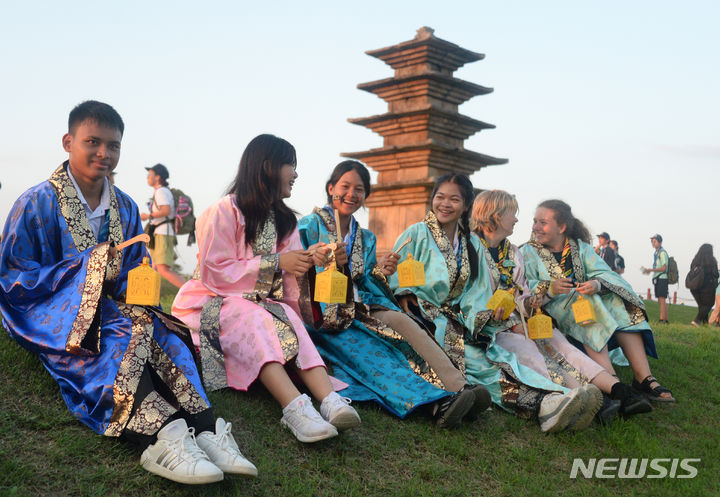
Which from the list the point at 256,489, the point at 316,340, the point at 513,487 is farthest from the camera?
the point at 316,340

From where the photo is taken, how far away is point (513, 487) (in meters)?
3.77

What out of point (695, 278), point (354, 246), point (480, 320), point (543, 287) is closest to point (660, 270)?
point (695, 278)

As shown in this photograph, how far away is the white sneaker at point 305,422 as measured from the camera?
3355mm

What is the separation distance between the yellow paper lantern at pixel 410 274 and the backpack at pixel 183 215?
A: 4.46m

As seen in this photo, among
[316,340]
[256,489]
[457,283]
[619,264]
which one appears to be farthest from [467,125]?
[256,489]

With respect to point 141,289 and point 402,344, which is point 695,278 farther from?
point 141,289

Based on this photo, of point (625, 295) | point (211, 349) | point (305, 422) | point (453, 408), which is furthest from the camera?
point (625, 295)

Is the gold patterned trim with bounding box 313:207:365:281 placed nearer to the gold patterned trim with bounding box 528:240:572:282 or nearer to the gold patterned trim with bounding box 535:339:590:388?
the gold patterned trim with bounding box 535:339:590:388

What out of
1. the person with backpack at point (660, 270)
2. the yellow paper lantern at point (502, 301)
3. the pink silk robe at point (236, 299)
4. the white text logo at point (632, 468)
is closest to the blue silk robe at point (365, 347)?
the pink silk robe at point (236, 299)

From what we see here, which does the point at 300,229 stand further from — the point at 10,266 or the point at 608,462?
the point at 608,462

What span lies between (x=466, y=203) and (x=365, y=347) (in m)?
1.44

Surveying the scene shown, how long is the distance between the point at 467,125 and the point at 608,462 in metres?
7.90

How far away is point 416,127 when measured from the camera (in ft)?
36.4

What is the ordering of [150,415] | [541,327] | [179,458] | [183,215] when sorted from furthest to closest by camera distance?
[183,215] < [541,327] < [150,415] < [179,458]
